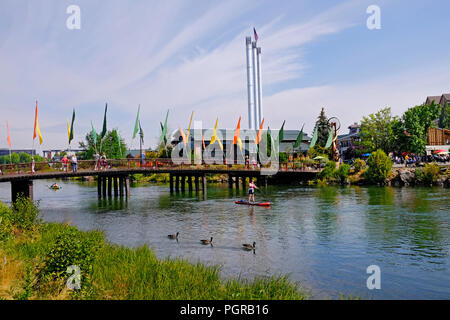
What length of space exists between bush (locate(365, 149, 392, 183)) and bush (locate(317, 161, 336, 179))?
283 inches

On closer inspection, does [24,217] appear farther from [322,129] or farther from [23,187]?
[322,129]

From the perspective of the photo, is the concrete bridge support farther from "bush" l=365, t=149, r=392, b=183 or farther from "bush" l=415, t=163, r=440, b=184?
"bush" l=415, t=163, r=440, b=184

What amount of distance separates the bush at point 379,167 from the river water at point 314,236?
580 inches

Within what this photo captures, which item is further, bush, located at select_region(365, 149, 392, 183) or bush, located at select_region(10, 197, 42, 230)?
bush, located at select_region(365, 149, 392, 183)

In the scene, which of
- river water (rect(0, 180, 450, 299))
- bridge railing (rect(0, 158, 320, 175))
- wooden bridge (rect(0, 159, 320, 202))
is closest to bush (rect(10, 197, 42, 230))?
river water (rect(0, 180, 450, 299))

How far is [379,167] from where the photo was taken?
6028cm

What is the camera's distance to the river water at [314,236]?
1683cm

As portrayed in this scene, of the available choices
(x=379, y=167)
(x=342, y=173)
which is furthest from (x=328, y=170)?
(x=379, y=167)

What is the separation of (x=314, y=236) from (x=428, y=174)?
129 feet

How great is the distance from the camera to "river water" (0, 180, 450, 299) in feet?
55.2

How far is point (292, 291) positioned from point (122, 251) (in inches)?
341

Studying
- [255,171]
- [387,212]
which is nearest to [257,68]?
[255,171]

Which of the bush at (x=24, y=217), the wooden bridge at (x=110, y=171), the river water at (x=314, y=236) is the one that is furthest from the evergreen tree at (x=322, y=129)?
the bush at (x=24, y=217)

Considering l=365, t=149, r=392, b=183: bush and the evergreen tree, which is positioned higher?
the evergreen tree
